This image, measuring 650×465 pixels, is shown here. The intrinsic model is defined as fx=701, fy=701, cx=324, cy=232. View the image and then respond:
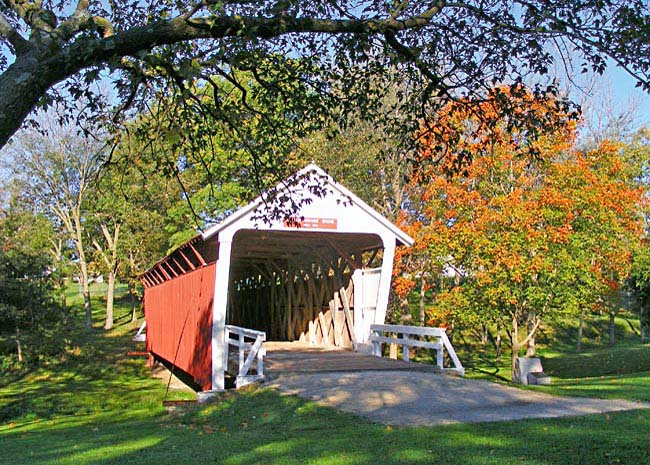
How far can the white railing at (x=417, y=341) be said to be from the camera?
1274cm

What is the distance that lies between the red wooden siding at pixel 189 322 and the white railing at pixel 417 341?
362 centimetres

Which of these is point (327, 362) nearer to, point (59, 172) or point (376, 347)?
point (376, 347)

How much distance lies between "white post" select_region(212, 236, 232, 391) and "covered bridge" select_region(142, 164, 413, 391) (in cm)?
2

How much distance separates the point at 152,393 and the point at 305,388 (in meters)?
8.71

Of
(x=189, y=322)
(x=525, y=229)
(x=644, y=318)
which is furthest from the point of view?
(x=644, y=318)

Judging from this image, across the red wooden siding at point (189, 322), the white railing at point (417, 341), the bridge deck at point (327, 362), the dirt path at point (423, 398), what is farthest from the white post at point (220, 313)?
the white railing at point (417, 341)

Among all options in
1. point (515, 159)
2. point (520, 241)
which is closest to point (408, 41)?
point (520, 241)

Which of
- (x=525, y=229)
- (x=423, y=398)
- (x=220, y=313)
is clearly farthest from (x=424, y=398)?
(x=525, y=229)

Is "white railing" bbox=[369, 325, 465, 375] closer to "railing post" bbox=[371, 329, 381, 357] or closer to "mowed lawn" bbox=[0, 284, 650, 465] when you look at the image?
"railing post" bbox=[371, 329, 381, 357]

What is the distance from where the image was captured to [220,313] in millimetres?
13641

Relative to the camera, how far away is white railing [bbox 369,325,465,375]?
502 inches

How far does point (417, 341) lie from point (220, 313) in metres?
3.83

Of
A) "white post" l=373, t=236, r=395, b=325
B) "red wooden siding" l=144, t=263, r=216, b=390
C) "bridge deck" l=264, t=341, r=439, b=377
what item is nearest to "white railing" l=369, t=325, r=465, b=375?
"bridge deck" l=264, t=341, r=439, b=377

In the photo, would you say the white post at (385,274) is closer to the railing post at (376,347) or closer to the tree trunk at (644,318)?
the railing post at (376,347)
